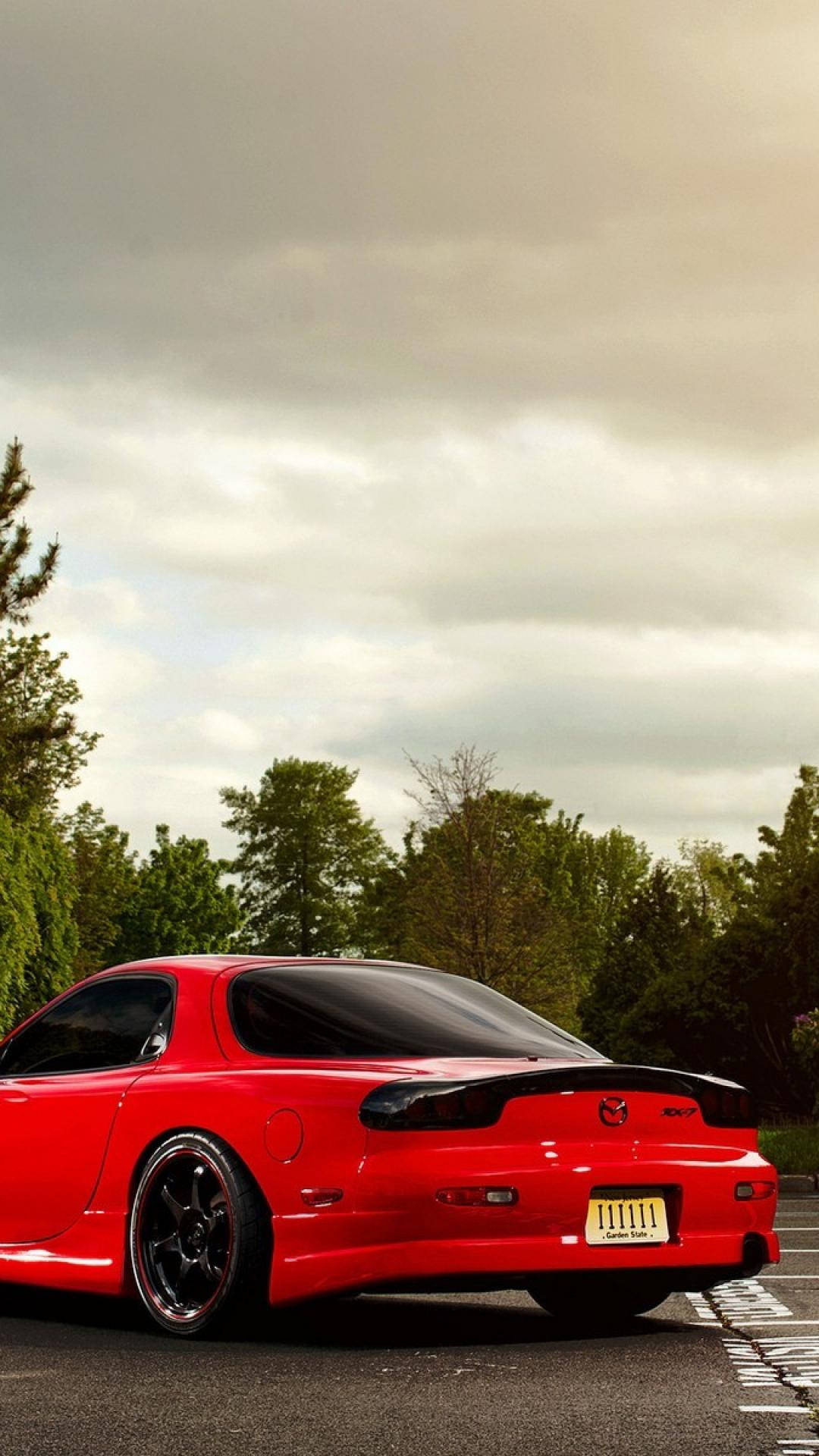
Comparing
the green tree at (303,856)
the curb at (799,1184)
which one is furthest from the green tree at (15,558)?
the green tree at (303,856)

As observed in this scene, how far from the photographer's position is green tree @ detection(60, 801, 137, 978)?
75.7m

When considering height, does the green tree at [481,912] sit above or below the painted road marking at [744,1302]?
above

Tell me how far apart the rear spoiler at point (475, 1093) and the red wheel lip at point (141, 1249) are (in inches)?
24.7

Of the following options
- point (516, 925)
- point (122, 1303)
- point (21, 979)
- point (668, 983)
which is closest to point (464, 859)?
point (516, 925)

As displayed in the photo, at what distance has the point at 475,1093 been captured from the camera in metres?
6.50

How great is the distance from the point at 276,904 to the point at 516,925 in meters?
39.9

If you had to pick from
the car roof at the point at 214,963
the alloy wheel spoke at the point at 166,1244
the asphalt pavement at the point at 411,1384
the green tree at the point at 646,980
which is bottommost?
the asphalt pavement at the point at 411,1384

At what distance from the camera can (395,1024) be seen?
7.27m

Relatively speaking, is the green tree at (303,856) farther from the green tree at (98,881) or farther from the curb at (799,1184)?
the curb at (799,1184)

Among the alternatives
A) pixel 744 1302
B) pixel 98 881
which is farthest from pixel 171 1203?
pixel 98 881

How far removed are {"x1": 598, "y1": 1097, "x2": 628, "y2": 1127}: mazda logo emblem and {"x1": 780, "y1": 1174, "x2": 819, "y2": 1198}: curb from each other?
12586 mm

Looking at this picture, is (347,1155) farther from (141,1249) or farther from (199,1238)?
(141,1249)

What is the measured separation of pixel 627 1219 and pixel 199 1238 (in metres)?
1.51

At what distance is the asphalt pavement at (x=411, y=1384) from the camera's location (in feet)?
16.1
